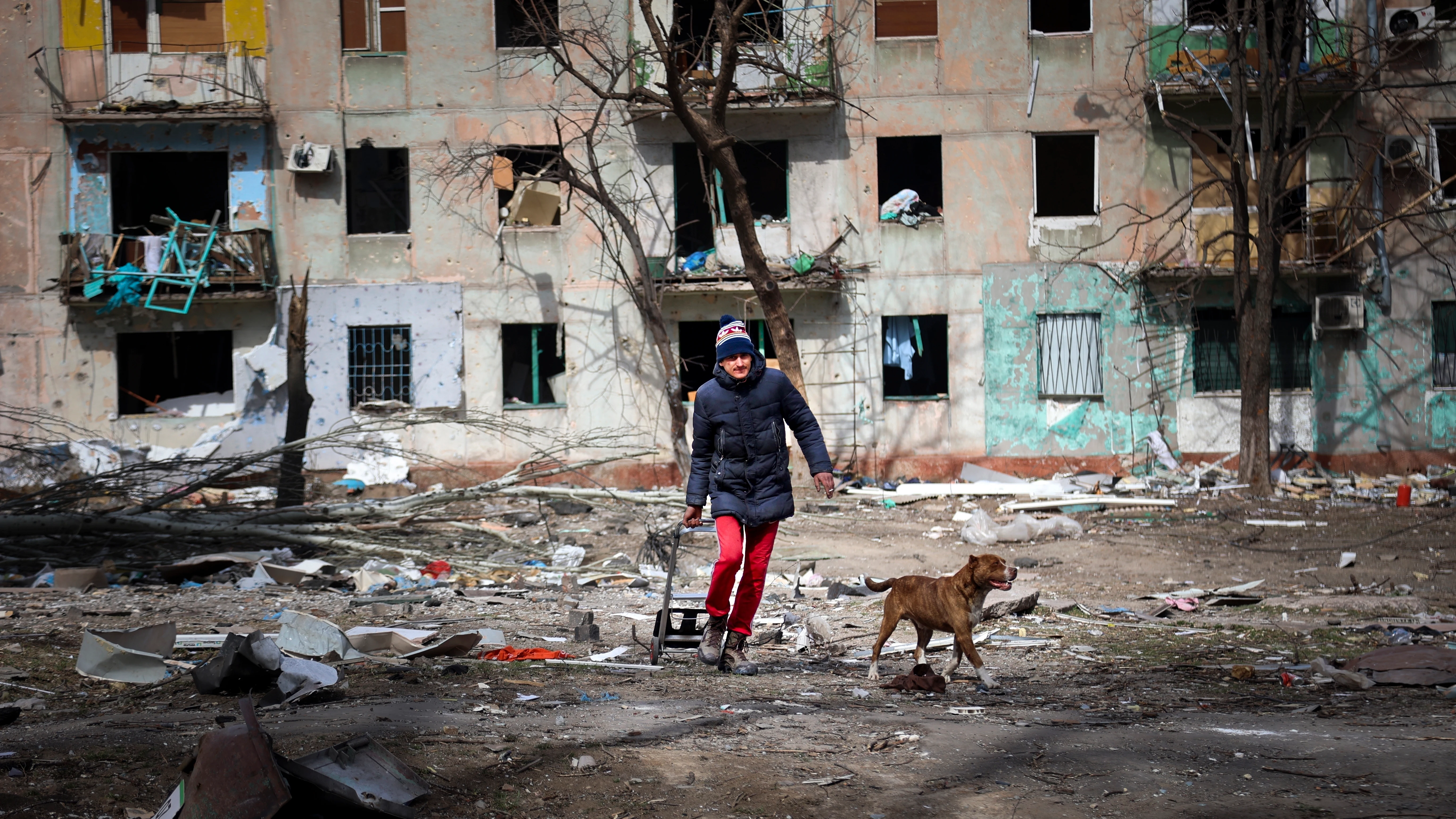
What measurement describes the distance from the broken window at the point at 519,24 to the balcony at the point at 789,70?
68.4 inches

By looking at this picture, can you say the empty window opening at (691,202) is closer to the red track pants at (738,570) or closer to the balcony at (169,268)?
the balcony at (169,268)

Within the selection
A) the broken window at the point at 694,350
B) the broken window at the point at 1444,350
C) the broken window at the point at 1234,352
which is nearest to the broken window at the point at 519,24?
the broken window at the point at 694,350

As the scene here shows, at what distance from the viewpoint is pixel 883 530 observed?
1312cm

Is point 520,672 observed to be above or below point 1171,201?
below

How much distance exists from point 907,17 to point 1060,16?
8.66 feet

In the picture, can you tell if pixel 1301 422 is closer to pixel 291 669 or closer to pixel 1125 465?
pixel 1125 465

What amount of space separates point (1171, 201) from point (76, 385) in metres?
18.7

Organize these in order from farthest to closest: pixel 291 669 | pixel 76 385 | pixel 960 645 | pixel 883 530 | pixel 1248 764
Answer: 1. pixel 76 385
2. pixel 883 530
3. pixel 960 645
4. pixel 291 669
5. pixel 1248 764

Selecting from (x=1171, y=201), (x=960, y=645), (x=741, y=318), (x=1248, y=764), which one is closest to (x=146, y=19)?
(x=741, y=318)

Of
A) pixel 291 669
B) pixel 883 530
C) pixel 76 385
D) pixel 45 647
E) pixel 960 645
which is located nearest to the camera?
pixel 291 669

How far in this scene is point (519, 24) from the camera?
19.2 meters

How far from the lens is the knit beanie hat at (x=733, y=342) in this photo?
5.83m

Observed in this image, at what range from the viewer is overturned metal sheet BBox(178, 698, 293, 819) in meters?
3.06

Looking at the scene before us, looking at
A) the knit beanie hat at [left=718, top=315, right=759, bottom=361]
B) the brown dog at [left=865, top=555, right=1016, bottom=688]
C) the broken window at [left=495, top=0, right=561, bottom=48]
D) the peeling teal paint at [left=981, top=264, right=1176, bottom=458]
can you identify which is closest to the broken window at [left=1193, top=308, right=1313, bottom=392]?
the peeling teal paint at [left=981, top=264, right=1176, bottom=458]
